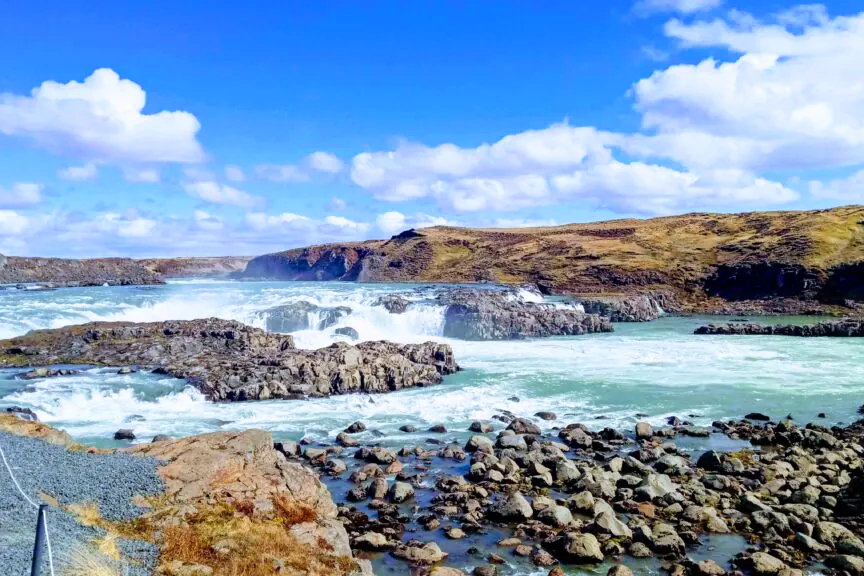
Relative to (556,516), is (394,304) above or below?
above

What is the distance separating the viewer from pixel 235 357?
37.9 metres

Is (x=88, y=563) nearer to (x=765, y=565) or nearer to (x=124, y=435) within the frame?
(x=765, y=565)

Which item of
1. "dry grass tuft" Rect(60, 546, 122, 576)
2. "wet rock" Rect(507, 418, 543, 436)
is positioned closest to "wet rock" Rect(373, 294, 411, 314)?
"wet rock" Rect(507, 418, 543, 436)

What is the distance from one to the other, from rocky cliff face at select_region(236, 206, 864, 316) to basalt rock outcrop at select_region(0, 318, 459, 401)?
61089mm

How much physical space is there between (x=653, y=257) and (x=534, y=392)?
7866 cm

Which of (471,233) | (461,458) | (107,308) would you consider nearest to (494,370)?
(461,458)

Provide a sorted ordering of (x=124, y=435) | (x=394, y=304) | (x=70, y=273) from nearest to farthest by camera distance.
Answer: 1. (x=124, y=435)
2. (x=394, y=304)
3. (x=70, y=273)

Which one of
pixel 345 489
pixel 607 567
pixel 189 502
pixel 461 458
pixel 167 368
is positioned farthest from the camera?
pixel 167 368

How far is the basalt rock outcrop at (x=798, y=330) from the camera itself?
55.4 metres

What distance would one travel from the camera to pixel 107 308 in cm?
5850

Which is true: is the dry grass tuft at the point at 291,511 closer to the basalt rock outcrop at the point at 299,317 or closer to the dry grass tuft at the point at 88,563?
the dry grass tuft at the point at 88,563

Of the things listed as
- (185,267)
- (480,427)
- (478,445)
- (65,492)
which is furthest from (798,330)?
(185,267)

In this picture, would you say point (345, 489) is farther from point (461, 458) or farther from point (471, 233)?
point (471, 233)

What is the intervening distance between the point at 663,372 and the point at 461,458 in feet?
69.8
